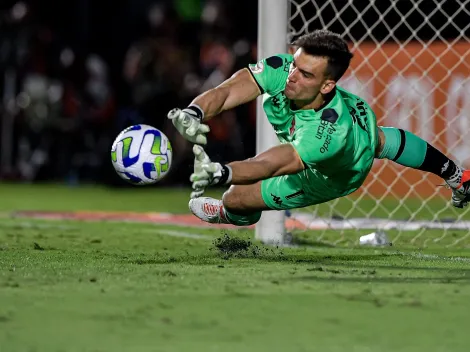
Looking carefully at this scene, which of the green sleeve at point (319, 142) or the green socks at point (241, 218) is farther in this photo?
the green socks at point (241, 218)

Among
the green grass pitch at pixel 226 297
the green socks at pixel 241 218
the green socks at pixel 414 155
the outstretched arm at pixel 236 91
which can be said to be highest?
the outstretched arm at pixel 236 91

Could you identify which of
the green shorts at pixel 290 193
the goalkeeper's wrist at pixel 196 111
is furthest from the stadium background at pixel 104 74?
the goalkeeper's wrist at pixel 196 111

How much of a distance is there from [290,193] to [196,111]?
1.02 metres

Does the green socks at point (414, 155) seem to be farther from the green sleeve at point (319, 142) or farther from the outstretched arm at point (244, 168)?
the outstretched arm at point (244, 168)

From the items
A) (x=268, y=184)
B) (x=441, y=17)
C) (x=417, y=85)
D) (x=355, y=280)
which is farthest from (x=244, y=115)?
(x=355, y=280)

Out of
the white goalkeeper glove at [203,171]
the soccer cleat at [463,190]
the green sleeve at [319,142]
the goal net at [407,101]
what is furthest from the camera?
the goal net at [407,101]

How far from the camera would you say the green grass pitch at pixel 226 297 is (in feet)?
12.2

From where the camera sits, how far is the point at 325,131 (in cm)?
578

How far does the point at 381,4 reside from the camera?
976cm

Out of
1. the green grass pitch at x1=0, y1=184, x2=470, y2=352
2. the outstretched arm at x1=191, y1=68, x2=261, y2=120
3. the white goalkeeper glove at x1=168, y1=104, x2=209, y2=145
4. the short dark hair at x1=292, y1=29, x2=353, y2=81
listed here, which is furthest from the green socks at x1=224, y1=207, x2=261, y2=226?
the white goalkeeper glove at x1=168, y1=104, x2=209, y2=145

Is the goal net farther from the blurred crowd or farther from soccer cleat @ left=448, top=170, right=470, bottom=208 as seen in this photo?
the blurred crowd

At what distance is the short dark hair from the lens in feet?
19.5

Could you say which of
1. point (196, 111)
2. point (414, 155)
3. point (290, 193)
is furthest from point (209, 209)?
point (414, 155)

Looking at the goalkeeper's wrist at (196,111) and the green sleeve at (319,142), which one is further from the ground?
the goalkeeper's wrist at (196,111)
